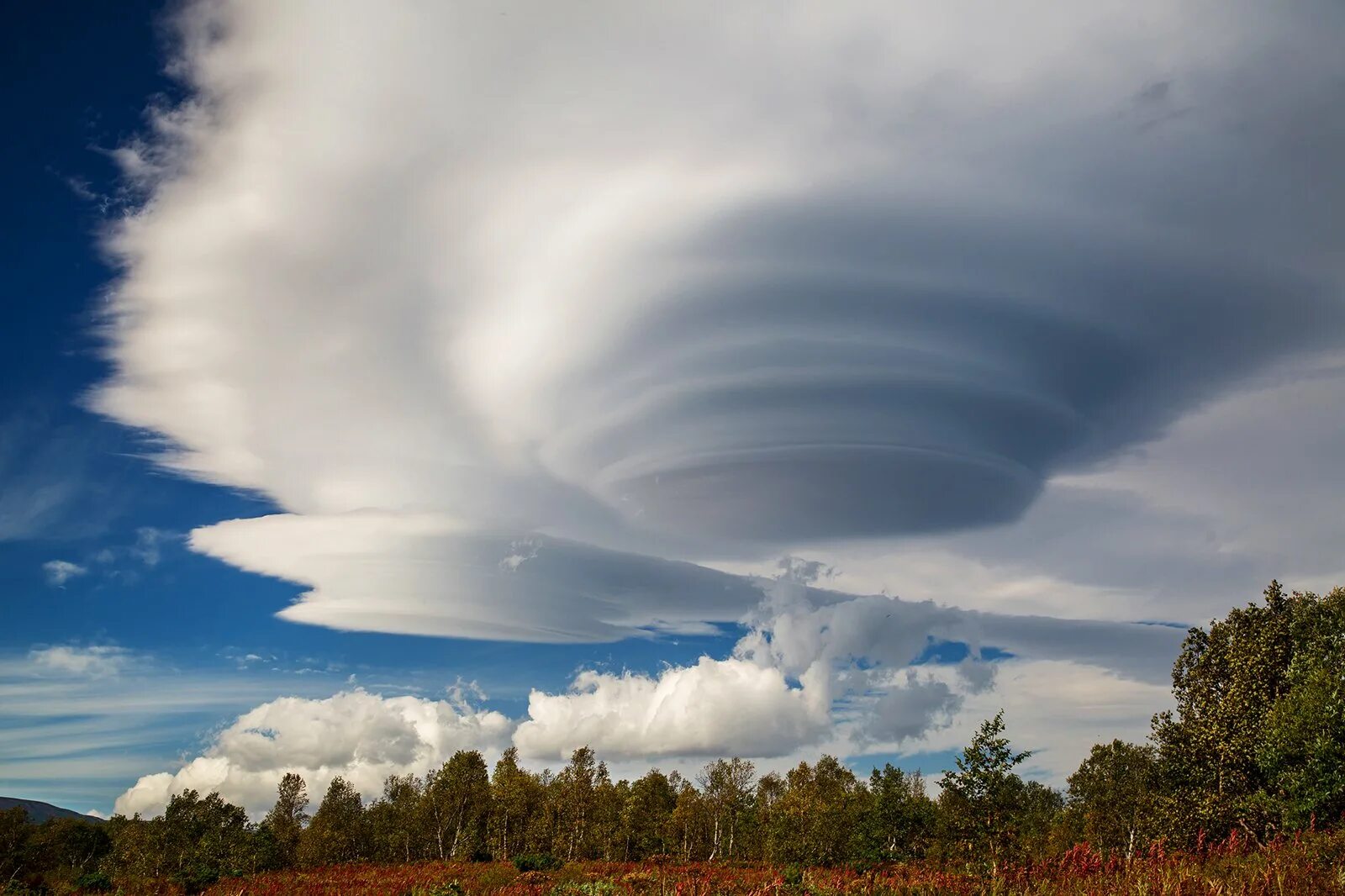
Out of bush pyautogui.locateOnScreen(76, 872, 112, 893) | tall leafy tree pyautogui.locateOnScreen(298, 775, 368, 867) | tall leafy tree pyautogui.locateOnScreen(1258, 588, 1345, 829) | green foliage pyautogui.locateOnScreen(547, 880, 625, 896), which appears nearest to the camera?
green foliage pyautogui.locateOnScreen(547, 880, 625, 896)

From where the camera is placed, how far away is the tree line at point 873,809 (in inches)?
1148

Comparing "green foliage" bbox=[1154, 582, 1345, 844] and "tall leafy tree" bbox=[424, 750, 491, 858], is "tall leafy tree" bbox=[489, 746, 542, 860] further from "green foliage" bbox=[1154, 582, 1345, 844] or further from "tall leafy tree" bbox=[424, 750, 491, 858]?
"green foliage" bbox=[1154, 582, 1345, 844]

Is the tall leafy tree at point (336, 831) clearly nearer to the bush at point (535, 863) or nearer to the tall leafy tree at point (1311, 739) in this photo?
the bush at point (535, 863)

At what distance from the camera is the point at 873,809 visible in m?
66.9

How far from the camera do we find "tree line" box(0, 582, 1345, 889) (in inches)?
1148

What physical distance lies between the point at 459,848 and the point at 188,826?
62384 millimetres

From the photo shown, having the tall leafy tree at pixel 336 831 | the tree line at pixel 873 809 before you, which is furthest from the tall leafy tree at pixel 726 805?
the tall leafy tree at pixel 336 831

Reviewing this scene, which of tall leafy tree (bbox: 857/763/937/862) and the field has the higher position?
the field

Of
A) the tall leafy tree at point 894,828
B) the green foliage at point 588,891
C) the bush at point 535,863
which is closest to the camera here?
the green foliage at point 588,891

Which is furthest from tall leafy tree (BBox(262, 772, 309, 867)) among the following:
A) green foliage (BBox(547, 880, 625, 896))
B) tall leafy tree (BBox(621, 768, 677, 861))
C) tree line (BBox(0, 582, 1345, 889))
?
green foliage (BBox(547, 880, 625, 896))

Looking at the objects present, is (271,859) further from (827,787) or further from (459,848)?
(827,787)

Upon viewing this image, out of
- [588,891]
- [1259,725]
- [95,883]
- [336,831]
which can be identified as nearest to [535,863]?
[95,883]

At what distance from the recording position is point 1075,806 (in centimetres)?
8169

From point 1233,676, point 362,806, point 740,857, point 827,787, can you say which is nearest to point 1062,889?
point 1233,676
